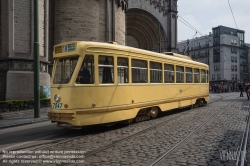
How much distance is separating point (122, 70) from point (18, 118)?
20.3 feet

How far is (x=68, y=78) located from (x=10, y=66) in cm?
808

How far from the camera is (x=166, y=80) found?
1053 cm

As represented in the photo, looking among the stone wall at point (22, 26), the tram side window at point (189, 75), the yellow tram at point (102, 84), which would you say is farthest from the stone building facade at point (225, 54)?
the yellow tram at point (102, 84)

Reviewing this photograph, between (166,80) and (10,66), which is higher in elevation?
(10,66)

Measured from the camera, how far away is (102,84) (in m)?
7.42

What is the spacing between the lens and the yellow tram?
6980 millimetres

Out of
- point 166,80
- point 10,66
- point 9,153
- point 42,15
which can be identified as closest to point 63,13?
point 42,15

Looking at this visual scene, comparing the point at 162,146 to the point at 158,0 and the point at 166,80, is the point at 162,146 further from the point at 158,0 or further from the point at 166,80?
the point at 158,0

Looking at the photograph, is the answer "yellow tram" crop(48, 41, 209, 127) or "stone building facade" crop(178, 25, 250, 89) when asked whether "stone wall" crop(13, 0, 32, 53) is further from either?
"stone building facade" crop(178, 25, 250, 89)

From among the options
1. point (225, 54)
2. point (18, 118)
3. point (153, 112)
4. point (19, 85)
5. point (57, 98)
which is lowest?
point (18, 118)

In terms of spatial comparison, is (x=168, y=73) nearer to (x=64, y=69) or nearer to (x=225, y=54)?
(x=64, y=69)

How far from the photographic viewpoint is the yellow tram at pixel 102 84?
6980mm

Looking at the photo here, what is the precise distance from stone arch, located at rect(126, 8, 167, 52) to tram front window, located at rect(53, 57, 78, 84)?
25921 millimetres

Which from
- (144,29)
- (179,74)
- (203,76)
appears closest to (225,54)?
(144,29)
